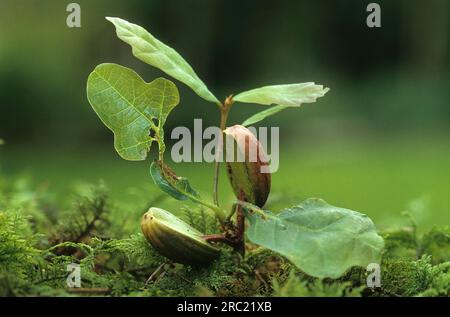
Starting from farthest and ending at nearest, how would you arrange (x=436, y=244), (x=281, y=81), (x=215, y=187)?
(x=281, y=81) < (x=436, y=244) < (x=215, y=187)

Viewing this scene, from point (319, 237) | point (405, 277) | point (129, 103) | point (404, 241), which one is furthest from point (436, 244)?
point (129, 103)

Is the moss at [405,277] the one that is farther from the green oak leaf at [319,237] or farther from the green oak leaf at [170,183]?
the green oak leaf at [170,183]

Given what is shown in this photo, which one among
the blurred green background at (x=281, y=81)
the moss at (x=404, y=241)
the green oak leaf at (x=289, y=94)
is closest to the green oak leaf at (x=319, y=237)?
the green oak leaf at (x=289, y=94)

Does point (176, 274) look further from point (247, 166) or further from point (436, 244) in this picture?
point (436, 244)

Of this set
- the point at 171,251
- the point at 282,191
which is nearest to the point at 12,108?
the point at 282,191

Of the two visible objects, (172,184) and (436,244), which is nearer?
(172,184)
